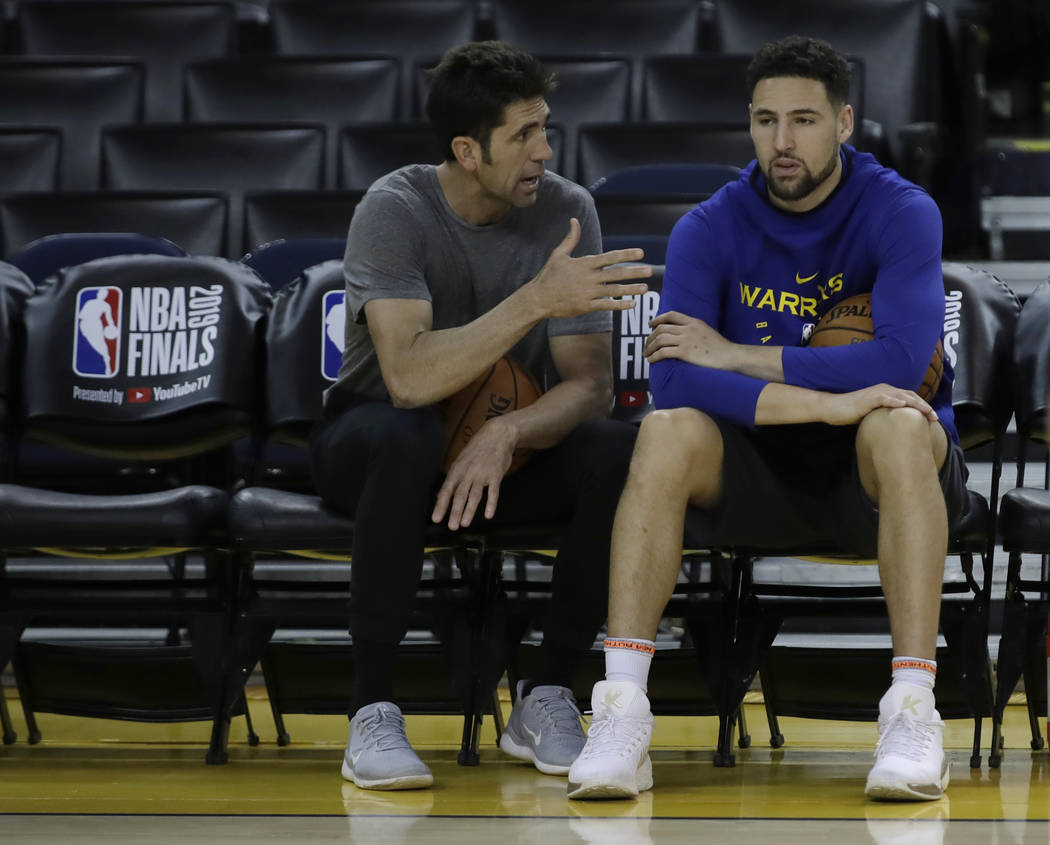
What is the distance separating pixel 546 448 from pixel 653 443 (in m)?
0.28

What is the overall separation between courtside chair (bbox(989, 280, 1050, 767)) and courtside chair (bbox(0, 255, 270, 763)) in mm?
1291

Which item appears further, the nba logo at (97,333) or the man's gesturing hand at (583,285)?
the nba logo at (97,333)

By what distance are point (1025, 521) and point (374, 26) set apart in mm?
3661

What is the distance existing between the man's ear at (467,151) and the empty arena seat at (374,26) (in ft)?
9.32

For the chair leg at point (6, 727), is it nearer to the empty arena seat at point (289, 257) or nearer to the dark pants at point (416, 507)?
the dark pants at point (416, 507)

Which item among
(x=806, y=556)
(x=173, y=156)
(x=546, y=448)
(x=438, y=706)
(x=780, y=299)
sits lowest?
(x=438, y=706)

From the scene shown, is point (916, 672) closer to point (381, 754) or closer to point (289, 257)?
point (381, 754)

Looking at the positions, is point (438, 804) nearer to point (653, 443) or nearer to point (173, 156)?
point (653, 443)

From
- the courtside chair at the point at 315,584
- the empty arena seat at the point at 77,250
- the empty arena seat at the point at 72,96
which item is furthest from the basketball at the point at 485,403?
the empty arena seat at the point at 72,96

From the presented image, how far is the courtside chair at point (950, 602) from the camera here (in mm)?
2459

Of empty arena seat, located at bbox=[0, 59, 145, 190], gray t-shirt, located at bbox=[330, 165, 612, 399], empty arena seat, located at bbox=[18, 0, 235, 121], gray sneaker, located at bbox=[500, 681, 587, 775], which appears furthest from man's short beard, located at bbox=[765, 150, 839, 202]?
empty arena seat, located at bbox=[18, 0, 235, 121]

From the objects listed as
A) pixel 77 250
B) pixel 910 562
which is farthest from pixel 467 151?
pixel 77 250

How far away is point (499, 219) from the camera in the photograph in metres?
2.60

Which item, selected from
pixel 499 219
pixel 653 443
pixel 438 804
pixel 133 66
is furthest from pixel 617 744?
pixel 133 66
